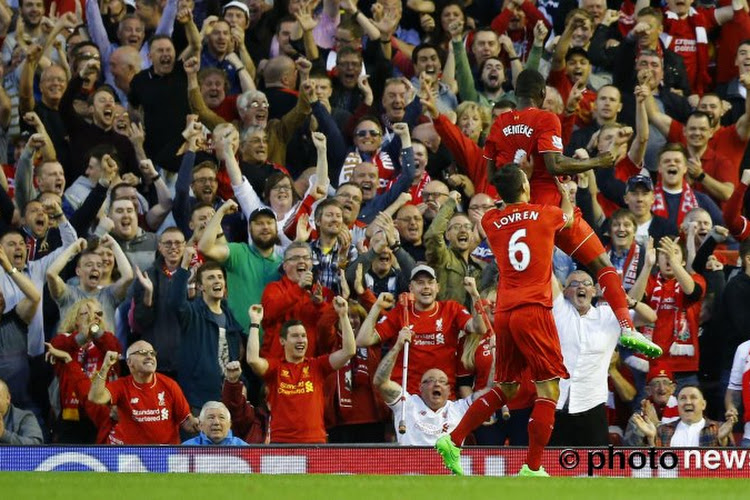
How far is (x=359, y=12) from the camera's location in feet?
57.4

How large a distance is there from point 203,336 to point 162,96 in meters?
3.67

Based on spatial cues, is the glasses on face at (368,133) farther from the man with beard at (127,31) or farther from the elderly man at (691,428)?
the elderly man at (691,428)

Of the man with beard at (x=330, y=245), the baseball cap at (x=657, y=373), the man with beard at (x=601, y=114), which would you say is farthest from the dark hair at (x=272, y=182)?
the baseball cap at (x=657, y=373)

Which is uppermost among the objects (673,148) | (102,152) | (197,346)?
(102,152)

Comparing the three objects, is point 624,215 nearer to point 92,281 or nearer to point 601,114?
point 601,114

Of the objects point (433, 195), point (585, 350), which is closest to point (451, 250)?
point (433, 195)

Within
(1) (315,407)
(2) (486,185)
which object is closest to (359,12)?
(2) (486,185)

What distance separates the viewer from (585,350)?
13.0m

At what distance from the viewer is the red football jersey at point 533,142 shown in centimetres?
1171

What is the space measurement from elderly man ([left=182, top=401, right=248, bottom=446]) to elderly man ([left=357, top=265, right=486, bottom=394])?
1.39 m

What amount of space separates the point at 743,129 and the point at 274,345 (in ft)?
17.6

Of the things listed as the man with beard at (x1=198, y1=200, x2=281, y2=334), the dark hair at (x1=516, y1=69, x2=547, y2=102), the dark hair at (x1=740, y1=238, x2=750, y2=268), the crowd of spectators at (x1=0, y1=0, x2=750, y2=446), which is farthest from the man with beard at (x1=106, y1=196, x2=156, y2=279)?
the dark hair at (x1=740, y1=238, x2=750, y2=268)

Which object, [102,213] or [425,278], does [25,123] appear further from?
[425,278]

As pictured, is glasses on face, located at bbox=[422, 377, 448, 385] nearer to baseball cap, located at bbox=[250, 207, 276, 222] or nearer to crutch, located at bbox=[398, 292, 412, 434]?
crutch, located at bbox=[398, 292, 412, 434]
